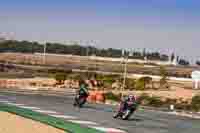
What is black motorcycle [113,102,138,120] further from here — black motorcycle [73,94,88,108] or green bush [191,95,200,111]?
green bush [191,95,200,111]

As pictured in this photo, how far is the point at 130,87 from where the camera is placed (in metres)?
74.5

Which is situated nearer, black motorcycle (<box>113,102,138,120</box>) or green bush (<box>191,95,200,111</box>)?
black motorcycle (<box>113,102,138,120</box>)

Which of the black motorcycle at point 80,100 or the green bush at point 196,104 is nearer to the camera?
the black motorcycle at point 80,100

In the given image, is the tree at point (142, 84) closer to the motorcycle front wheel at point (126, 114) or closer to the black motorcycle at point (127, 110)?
the black motorcycle at point (127, 110)

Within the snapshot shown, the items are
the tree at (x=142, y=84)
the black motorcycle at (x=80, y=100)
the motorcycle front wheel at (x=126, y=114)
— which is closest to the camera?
the motorcycle front wheel at (x=126, y=114)

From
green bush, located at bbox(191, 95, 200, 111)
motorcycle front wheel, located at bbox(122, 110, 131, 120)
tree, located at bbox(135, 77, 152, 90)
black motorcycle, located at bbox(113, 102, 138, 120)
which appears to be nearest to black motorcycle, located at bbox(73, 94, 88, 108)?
black motorcycle, located at bbox(113, 102, 138, 120)

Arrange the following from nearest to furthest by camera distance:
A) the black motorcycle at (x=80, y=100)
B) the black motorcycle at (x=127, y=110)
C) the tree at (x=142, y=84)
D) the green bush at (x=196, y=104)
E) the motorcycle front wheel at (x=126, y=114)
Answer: the black motorcycle at (x=127, y=110) → the motorcycle front wheel at (x=126, y=114) → the black motorcycle at (x=80, y=100) → the green bush at (x=196, y=104) → the tree at (x=142, y=84)

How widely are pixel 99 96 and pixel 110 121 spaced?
19.7 metres

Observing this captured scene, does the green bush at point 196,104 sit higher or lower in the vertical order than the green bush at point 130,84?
lower

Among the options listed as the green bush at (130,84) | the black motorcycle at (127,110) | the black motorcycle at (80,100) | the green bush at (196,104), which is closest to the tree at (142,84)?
the green bush at (130,84)

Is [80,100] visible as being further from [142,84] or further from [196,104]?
[142,84]

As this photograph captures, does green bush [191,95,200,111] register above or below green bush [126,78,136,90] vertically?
below

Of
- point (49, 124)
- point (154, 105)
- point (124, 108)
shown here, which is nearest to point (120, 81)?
point (154, 105)

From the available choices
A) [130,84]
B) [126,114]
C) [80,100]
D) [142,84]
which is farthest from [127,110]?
[142,84]
